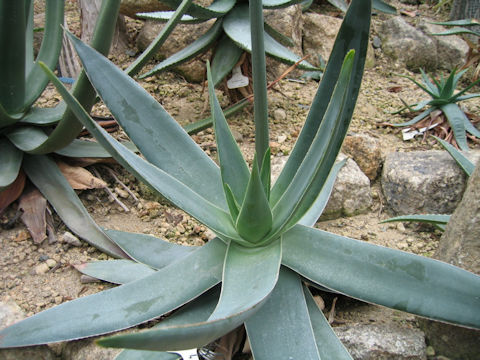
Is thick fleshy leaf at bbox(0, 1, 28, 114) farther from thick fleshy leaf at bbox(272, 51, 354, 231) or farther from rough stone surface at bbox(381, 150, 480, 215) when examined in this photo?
rough stone surface at bbox(381, 150, 480, 215)

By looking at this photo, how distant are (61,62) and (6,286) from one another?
4.07 feet

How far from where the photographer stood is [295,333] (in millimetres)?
808

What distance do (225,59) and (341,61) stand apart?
3.34 feet

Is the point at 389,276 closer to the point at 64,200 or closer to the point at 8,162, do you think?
the point at 64,200

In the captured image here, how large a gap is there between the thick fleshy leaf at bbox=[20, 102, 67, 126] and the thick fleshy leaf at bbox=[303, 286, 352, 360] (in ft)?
A: 3.06

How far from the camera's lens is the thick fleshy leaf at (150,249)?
105cm

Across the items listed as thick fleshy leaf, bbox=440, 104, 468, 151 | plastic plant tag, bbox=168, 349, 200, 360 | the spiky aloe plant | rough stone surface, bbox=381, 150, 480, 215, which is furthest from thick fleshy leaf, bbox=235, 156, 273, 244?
thick fleshy leaf, bbox=440, 104, 468, 151

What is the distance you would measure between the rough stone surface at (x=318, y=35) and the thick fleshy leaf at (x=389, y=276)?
1.83m

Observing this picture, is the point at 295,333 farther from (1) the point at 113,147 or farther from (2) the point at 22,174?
(2) the point at 22,174

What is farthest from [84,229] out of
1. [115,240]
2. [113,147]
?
[113,147]

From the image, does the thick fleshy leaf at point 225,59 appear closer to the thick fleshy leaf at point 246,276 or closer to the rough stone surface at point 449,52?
the thick fleshy leaf at point 246,276

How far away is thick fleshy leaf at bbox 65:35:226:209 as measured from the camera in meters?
0.96

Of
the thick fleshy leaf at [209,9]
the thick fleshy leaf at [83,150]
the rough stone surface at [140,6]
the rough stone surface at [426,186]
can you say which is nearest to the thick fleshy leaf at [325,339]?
A: the rough stone surface at [426,186]

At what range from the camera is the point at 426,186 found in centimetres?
149
